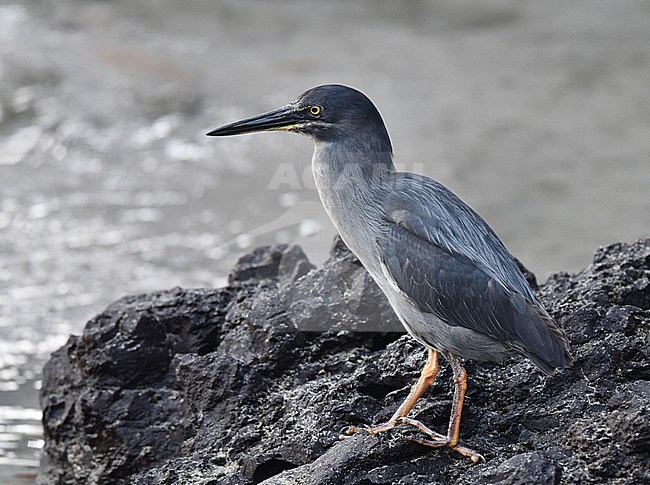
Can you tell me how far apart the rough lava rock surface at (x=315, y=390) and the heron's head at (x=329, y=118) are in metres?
0.68

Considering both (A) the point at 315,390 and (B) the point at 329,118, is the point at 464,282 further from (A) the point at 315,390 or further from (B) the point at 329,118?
(B) the point at 329,118

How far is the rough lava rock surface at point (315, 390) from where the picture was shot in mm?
3684

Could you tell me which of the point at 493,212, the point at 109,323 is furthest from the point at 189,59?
the point at 109,323

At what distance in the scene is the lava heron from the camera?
3.85 metres

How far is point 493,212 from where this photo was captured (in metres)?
9.16

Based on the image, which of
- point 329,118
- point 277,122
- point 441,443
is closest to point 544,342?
point 441,443

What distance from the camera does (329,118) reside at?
4273mm

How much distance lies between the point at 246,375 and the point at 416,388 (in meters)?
0.80

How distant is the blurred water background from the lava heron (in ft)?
9.61

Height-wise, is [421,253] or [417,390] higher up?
[421,253]

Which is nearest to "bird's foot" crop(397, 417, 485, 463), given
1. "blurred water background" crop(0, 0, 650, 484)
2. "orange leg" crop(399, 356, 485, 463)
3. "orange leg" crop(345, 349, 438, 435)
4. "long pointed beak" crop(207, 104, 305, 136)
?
"orange leg" crop(399, 356, 485, 463)

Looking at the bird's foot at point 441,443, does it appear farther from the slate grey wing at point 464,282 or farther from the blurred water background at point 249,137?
the blurred water background at point 249,137

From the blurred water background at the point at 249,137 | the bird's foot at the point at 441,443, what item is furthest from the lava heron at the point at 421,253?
the blurred water background at the point at 249,137

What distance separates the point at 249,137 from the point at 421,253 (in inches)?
262
